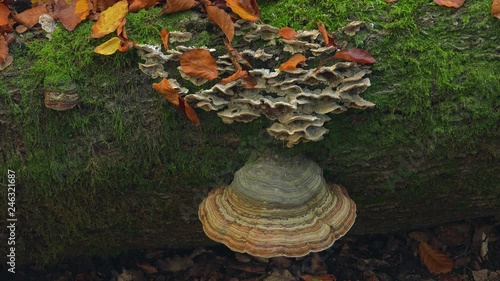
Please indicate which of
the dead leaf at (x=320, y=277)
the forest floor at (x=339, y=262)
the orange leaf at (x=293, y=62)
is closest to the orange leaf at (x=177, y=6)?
the orange leaf at (x=293, y=62)

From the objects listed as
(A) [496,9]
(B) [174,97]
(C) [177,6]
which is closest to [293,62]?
(B) [174,97]

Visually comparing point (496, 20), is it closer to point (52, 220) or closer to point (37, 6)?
point (37, 6)

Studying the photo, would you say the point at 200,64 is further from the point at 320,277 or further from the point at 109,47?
the point at 320,277

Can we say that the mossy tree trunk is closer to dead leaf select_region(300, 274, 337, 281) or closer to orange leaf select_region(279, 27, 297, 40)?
orange leaf select_region(279, 27, 297, 40)

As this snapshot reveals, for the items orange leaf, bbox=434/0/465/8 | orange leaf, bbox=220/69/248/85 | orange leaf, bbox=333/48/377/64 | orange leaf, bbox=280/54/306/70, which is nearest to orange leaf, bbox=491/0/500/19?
orange leaf, bbox=434/0/465/8

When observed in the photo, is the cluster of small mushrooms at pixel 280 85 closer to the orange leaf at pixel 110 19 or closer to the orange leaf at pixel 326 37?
the orange leaf at pixel 326 37

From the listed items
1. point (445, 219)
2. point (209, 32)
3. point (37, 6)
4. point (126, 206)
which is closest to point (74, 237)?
point (126, 206)

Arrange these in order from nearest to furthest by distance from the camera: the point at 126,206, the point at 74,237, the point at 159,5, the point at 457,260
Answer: the point at 159,5
the point at 126,206
the point at 74,237
the point at 457,260
